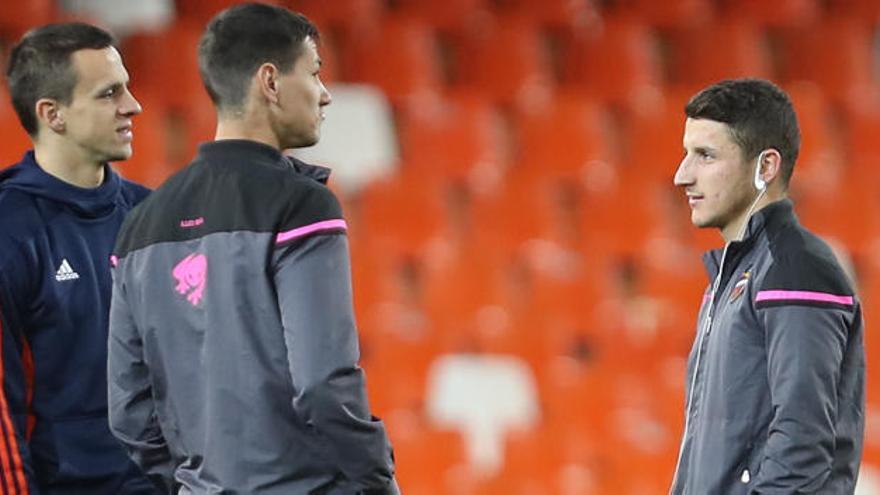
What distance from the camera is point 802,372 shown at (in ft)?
9.51

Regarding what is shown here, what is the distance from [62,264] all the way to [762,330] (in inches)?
48.7

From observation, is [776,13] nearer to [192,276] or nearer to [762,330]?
[762,330]

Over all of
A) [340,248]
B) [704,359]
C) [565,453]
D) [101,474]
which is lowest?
[565,453]

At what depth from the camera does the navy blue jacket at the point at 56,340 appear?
3.38 m

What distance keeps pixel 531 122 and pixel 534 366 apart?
145 cm

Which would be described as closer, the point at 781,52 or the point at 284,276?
the point at 284,276

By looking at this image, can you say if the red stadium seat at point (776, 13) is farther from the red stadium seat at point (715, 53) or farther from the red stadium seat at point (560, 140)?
the red stadium seat at point (560, 140)

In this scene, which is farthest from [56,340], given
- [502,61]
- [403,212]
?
[502,61]

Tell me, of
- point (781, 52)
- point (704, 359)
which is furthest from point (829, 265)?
point (781, 52)

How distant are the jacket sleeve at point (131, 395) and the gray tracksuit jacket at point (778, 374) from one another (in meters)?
0.85

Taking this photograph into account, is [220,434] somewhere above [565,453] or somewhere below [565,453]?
above

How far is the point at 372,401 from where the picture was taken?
22.1ft

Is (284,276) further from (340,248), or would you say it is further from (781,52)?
(781,52)

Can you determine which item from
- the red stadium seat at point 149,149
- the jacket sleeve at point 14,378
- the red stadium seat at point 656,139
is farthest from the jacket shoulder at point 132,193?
the red stadium seat at point 656,139
